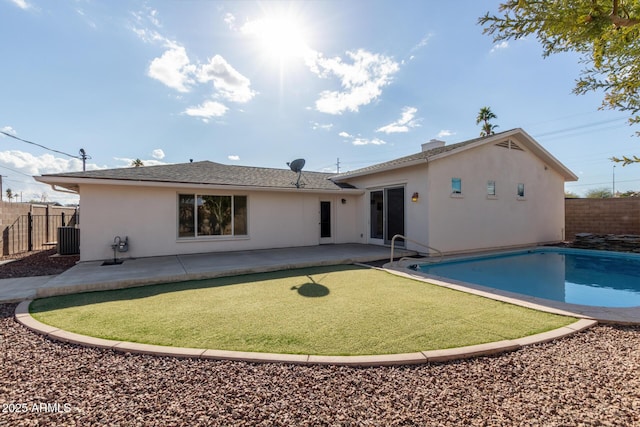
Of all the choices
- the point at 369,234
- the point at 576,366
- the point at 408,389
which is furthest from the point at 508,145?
the point at 408,389

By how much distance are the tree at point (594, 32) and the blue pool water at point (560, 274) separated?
230 inches

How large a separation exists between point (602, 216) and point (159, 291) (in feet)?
73.2

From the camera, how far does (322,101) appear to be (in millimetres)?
16703

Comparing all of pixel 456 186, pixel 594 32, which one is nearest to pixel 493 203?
pixel 456 186

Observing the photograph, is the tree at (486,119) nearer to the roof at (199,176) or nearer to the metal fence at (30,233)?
the roof at (199,176)

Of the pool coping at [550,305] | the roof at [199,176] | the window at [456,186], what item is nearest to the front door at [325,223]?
the roof at [199,176]

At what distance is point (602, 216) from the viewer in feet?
53.1

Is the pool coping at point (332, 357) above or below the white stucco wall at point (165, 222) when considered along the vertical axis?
below

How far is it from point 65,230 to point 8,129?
13019 mm

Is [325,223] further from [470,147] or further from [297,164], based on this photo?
[470,147]

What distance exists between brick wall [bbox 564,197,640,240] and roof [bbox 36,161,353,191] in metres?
14.5

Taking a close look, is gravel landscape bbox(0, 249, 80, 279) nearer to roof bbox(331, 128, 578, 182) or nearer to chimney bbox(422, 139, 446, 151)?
roof bbox(331, 128, 578, 182)

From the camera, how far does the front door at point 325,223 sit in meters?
14.2

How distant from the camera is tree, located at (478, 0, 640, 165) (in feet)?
7.27
